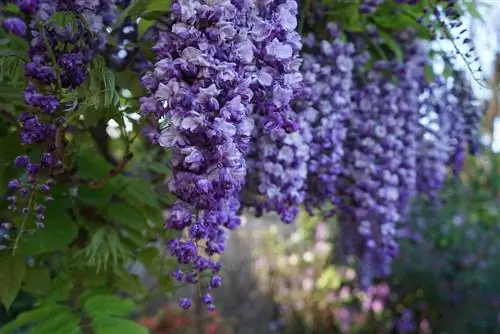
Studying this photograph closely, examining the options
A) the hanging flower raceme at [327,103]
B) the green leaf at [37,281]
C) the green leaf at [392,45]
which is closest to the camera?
the green leaf at [37,281]

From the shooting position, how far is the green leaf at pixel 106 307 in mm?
948

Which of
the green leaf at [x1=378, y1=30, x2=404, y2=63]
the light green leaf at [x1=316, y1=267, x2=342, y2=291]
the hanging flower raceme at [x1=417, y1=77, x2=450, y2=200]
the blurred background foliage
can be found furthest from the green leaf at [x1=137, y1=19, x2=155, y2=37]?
the light green leaf at [x1=316, y1=267, x2=342, y2=291]

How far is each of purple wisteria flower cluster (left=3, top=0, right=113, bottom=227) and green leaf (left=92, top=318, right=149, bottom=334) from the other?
16cm

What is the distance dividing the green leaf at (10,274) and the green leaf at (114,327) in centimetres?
12

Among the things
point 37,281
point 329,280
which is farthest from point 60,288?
point 329,280

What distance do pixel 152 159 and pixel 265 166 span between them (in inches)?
17.5

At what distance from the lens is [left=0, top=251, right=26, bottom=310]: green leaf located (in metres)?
0.93

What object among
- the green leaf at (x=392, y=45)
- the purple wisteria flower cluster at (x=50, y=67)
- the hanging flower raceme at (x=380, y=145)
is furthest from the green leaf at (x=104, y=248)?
the green leaf at (x=392, y=45)

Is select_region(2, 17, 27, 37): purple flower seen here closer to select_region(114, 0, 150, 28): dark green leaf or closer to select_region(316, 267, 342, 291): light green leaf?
select_region(114, 0, 150, 28): dark green leaf

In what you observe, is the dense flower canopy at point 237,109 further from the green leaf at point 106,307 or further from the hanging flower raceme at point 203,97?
the green leaf at point 106,307

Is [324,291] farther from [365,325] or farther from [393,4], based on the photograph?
[393,4]

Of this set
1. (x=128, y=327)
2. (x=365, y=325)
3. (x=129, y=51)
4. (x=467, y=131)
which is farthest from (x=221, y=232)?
(x=365, y=325)

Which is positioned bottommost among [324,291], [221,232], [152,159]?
[324,291]

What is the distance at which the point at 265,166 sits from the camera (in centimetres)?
107
